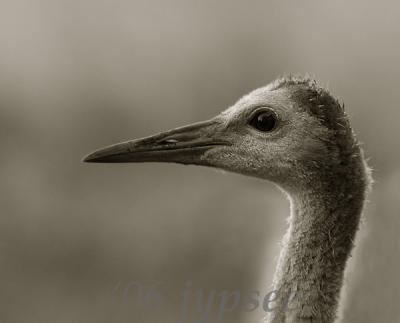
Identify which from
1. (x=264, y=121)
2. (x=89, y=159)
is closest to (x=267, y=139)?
(x=264, y=121)

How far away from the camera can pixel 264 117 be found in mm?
5680

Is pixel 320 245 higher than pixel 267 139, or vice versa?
pixel 267 139

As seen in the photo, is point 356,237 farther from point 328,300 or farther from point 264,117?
point 264,117

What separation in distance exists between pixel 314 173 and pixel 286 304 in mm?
862

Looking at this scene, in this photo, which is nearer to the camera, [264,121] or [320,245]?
[320,245]

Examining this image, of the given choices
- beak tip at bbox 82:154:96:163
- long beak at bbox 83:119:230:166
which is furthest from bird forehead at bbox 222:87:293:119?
beak tip at bbox 82:154:96:163

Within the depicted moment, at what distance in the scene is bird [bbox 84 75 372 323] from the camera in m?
5.18

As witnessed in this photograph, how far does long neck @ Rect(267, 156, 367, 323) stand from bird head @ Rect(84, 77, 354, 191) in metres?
0.15

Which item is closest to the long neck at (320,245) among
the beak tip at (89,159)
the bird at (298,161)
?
the bird at (298,161)

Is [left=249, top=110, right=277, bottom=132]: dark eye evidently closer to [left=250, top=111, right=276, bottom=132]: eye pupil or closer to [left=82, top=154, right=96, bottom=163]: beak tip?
[left=250, top=111, right=276, bottom=132]: eye pupil

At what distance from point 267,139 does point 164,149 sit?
0.69m

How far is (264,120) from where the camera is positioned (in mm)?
5684

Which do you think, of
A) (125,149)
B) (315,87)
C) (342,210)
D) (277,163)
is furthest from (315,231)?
(125,149)

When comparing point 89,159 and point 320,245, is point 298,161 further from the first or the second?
point 89,159
